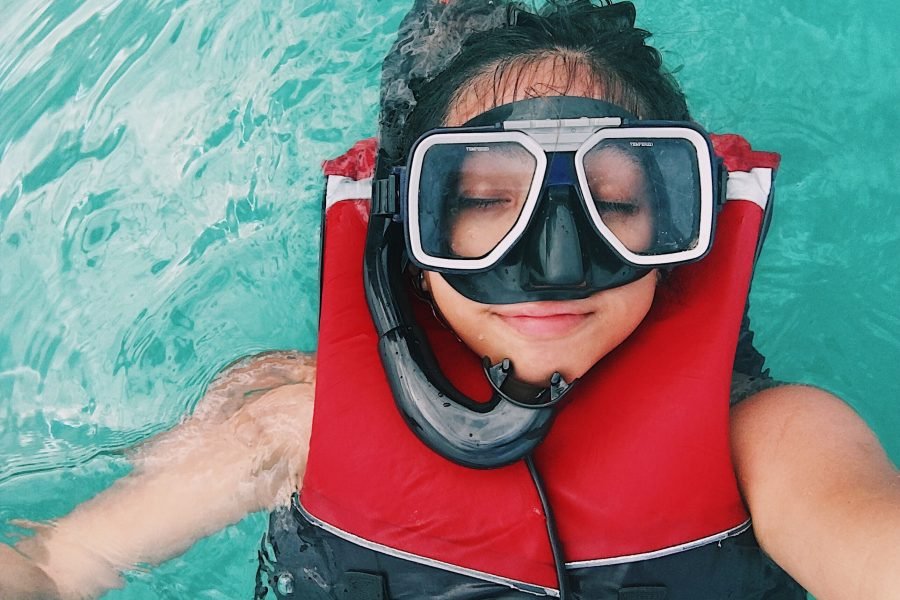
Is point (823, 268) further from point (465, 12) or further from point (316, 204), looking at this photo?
point (316, 204)

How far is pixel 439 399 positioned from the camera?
188 centimetres

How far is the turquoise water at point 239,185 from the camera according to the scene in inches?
117

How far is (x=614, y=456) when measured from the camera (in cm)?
199

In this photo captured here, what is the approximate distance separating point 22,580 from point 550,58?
5.71 feet

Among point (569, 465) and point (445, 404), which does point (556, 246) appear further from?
point (569, 465)

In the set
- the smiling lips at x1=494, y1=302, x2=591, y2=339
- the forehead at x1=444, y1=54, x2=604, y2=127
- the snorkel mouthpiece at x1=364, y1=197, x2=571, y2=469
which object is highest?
the forehead at x1=444, y1=54, x2=604, y2=127

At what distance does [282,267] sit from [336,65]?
0.83 metres

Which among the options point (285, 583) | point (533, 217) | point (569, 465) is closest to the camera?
point (533, 217)

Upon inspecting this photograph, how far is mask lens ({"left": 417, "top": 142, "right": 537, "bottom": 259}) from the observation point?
1.81 metres

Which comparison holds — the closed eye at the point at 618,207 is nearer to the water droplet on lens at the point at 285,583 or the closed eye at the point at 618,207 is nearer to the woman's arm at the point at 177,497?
the woman's arm at the point at 177,497

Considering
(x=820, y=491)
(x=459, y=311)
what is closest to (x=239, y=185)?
(x=459, y=311)

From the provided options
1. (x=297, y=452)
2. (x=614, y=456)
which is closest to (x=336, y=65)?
(x=297, y=452)

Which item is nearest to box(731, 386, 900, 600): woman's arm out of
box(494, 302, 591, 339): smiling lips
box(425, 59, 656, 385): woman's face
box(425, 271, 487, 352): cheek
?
box(425, 59, 656, 385): woman's face

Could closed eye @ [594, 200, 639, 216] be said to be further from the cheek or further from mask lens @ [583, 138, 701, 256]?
the cheek
